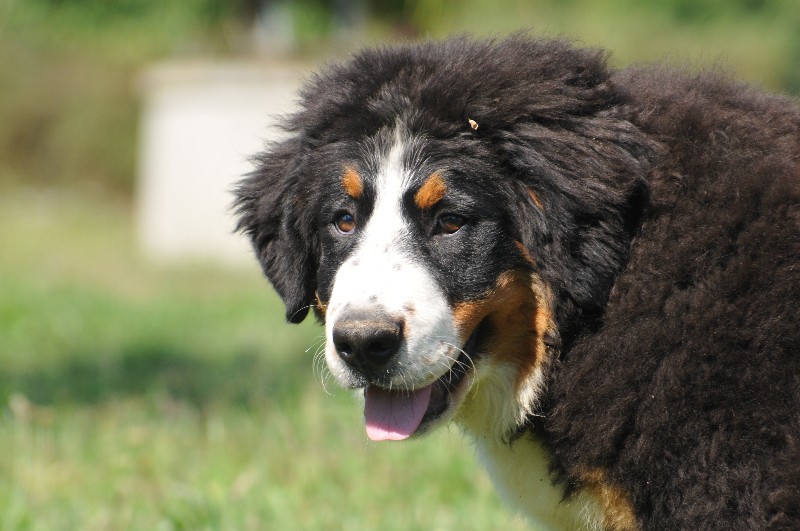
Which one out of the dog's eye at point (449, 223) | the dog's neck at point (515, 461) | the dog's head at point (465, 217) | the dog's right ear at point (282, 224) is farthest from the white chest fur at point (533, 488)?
the dog's right ear at point (282, 224)

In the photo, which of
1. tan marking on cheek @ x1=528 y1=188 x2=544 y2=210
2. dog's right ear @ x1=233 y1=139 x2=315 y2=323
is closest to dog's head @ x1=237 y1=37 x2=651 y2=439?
tan marking on cheek @ x1=528 y1=188 x2=544 y2=210

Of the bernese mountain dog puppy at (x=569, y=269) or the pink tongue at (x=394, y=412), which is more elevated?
the bernese mountain dog puppy at (x=569, y=269)

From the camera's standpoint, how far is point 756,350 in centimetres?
326

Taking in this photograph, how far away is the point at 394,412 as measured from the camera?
389cm

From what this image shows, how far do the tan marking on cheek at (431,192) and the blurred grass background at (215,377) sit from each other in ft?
3.28

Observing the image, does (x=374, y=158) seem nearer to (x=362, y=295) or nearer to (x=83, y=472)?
(x=362, y=295)

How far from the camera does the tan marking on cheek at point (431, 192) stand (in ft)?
12.2

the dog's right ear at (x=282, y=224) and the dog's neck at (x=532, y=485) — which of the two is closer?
the dog's neck at (x=532, y=485)

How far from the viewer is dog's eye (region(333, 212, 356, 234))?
3.90 metres

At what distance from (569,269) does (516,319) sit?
0.31 metres

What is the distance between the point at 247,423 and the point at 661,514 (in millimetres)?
3529

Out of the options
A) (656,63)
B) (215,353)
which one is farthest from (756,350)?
(215,353)

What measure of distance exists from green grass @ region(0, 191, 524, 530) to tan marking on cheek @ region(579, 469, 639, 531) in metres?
1.21

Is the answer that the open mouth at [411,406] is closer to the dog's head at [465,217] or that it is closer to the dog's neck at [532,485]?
the dog's head at [465,217]
